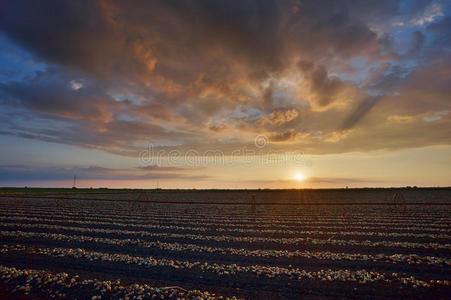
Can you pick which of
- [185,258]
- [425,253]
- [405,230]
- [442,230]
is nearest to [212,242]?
[185,258]

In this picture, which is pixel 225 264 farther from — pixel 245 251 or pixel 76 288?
pixel 76 288

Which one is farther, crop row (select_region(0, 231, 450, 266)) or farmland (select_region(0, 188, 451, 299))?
crop row (select_region(0, 231, 450, 266))

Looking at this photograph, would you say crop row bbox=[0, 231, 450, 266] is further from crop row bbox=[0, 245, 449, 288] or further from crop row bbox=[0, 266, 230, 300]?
crop row bbox=[0, 266, 230, 300]

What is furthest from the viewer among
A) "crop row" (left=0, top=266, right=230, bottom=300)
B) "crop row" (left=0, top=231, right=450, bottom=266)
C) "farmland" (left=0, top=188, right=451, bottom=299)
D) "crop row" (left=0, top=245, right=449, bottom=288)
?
"crop row" (left=0, top=231, right=450, bottom=266)

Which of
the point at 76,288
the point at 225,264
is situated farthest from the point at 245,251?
the point at 76,288

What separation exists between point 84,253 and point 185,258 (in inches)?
182

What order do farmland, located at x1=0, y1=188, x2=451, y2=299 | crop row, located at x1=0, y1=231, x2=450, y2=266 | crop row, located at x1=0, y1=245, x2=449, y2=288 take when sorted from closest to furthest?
farmland, located at x1=0, y1=188, x2=451, y2=299 → crop row, located at x1=0, y1=245, x2=449, y2=288 → crop row, located at x1=0, y1=231, x2=450, y2=266

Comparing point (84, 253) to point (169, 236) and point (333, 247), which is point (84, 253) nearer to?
point (169, 236)

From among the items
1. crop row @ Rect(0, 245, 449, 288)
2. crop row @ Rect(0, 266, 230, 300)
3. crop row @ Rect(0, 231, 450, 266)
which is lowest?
crop row @ Rect(0, 231, 450, 266)

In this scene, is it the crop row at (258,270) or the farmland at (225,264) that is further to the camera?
the crop row at (258,270)

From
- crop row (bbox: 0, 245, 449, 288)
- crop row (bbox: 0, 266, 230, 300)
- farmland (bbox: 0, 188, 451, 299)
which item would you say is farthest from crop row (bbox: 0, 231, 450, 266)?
crop row (bbox: 0, 266, 230, 300)

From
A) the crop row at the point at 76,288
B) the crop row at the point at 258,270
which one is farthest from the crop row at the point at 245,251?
the crop row at the point at 76,288

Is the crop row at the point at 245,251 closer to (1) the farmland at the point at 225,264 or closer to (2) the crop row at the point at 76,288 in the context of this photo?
(1) the farmland at the point at 225,264

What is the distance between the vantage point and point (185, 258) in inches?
436
